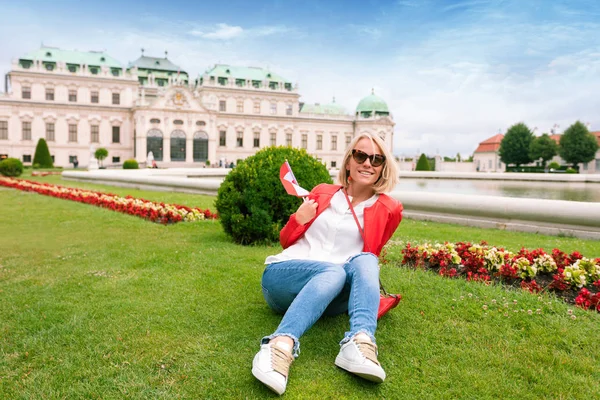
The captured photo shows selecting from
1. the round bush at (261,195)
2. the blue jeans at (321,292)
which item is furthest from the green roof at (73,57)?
the blue jeans at (321,292)

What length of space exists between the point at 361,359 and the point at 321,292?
0.47 m

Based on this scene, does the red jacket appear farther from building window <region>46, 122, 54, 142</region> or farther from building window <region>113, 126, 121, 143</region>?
building window <region>46, 122, 54, 142</region>

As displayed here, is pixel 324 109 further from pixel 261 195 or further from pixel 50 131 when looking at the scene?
pixel 261 195

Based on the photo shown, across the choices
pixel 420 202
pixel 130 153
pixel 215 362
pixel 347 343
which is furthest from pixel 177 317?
pixel 130 153

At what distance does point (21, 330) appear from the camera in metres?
3.27

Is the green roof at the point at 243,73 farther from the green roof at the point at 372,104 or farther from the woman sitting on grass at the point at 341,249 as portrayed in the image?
the woman sitting on grass at the point at 341,249

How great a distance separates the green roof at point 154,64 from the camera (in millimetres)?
53344

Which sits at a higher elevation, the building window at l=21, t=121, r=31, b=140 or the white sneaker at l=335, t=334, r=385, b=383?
the building window at l=21, t=121, r=31, b=140

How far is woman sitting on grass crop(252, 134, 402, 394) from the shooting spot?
273cm

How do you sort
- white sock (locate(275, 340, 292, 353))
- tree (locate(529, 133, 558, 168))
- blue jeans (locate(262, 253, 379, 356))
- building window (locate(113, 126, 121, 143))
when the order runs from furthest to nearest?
building window (locate(113, 126, 121, 143)), tree (locate(529, 133, 558, 168)), blue jeans (locate(262, 253, 379, 356)), white sock (locate(275, 340, 292, 353))

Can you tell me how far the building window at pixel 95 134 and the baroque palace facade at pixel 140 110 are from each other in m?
0.10

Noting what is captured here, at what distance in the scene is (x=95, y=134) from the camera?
48500 mm

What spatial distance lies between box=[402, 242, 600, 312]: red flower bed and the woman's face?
1591mm

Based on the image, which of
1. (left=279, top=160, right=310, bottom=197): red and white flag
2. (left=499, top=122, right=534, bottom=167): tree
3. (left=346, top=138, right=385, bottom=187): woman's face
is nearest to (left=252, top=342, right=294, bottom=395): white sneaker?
(left=279, top=160, right=310, bottom=197): red and white flag
